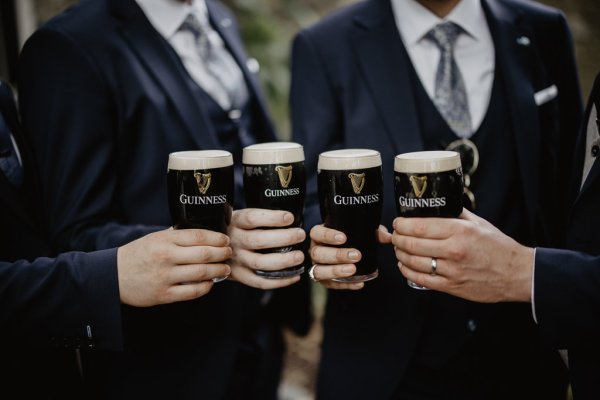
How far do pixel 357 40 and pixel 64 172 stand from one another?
1.10 m

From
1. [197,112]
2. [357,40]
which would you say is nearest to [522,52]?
[357,40]

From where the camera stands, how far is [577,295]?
4.34ft

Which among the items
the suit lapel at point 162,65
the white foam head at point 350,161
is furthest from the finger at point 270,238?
the suit lapel at point 162,65

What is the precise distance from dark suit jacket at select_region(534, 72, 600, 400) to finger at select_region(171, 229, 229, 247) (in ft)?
2.66

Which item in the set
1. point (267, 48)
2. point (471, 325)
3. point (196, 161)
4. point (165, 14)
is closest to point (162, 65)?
point (165, 14)

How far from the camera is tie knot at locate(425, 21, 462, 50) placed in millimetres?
1888

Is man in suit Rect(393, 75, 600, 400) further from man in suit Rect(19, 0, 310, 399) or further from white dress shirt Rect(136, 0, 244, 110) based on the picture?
white dress shirt Rect(136, 0, 244, 110)

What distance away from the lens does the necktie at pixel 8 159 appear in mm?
1569

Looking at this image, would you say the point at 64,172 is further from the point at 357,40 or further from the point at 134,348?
the point at 357,40

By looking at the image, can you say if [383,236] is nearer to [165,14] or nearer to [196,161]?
[196,161]

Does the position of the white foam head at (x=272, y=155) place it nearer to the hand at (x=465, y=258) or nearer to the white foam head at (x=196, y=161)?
the white foam head at (x=196, y=161)

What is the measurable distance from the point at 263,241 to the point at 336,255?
20 centimetres

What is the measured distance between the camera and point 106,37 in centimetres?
182

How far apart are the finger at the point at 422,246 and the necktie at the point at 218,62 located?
3.78 ft
